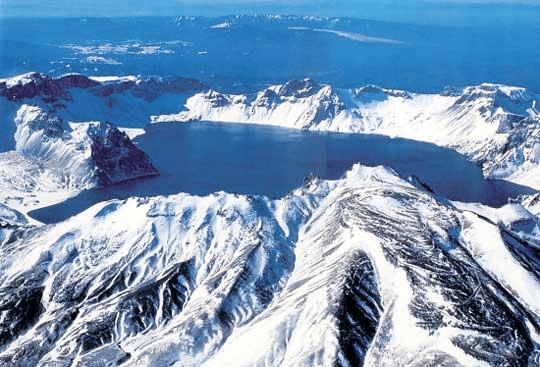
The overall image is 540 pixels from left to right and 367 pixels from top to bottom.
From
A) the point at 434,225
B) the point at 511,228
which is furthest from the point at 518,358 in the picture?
the point at 511,228

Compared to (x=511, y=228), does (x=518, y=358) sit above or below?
above

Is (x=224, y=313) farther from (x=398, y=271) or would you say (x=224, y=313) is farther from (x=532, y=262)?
(x=532, y=262)

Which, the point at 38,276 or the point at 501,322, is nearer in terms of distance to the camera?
the point at 501,322

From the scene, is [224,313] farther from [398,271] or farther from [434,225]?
[434,225]

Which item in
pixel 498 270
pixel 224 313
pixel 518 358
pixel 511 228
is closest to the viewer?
pixel 518 358

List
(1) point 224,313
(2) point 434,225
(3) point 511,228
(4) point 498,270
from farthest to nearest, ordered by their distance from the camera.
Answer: (3) point 511,228 → (2) point 434,225 → (4) point 498,270 → (1) point 224,313

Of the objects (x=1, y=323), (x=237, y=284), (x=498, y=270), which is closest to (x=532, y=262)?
(x=498, y=270)
